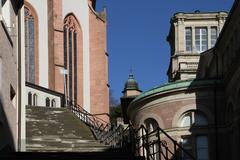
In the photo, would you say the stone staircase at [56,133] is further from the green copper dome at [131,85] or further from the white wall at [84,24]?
the green copper dome at [131,85]

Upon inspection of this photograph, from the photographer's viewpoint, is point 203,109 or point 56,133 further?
point 203,109

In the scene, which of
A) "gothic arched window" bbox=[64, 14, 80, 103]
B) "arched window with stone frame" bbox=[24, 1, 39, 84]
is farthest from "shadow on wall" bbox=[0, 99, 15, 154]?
"gothic arched window" bbox=[64, 14, 80, 103]

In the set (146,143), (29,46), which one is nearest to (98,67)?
(29,46)

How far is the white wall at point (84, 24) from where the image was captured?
2832 inches

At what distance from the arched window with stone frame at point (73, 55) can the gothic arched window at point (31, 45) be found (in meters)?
3.10

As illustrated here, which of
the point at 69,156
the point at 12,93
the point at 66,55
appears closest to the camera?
the point at 69,156

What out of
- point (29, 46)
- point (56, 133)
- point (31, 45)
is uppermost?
point (31, 45)

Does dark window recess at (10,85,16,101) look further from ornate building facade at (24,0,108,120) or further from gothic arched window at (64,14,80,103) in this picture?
gothic arched window at (64,14,80,103)

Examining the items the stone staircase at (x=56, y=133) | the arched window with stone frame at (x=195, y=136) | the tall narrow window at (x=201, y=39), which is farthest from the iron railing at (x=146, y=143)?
the tall narrow window at (x=201, y=39)

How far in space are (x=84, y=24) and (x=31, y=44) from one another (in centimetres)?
642

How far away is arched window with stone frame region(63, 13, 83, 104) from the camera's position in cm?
7094

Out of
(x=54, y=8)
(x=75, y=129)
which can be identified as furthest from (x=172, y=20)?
(x=75, y=129)

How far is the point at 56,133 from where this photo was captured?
3703 centimetres

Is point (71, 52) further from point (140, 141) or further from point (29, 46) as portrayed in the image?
point (140, 141)
